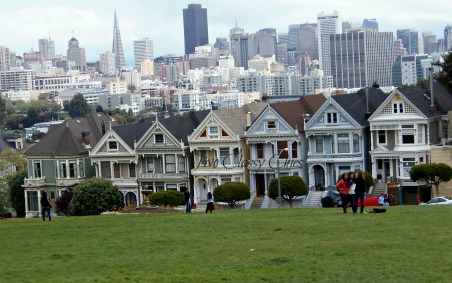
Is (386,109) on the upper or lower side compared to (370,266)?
upper

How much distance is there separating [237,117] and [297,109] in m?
3.18

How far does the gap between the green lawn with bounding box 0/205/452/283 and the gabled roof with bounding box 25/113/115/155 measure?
109ft

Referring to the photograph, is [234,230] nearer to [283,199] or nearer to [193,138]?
[283,199]

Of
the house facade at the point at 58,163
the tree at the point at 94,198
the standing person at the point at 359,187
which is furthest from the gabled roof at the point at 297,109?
the standing person at the point at 359,187

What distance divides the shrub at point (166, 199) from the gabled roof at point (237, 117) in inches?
223

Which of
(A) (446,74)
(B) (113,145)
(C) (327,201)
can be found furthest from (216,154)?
(A) (446,74)

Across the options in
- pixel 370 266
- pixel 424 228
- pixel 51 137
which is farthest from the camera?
pixel 51 137

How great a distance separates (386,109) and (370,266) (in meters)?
37.3

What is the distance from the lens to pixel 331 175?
201ft

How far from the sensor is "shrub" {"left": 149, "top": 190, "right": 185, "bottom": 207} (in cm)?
5897

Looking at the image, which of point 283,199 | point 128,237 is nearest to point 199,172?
point 283,199

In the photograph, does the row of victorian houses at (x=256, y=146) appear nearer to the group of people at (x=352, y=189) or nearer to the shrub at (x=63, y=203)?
the shrub at (x=63, y=203)

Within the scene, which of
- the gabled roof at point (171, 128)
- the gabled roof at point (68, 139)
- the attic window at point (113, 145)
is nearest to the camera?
the gabled roof at point (171, 128)

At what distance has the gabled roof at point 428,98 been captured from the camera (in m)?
60.7
